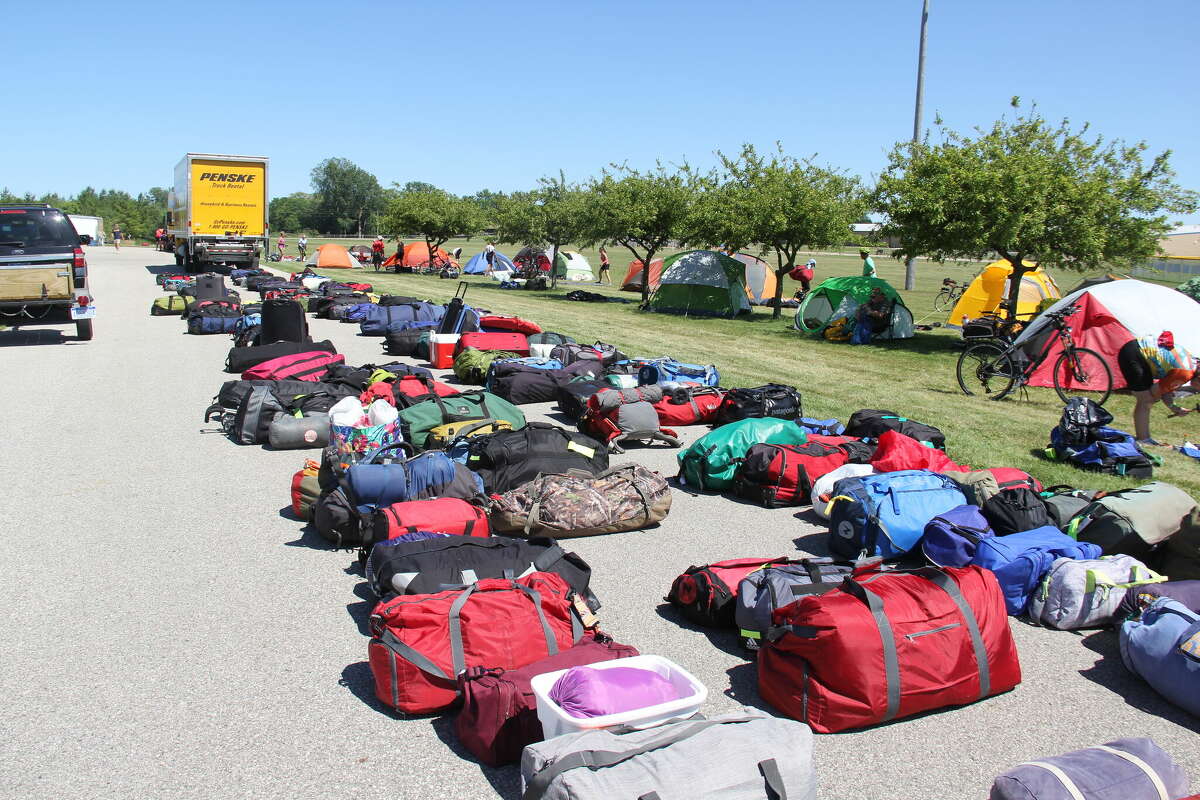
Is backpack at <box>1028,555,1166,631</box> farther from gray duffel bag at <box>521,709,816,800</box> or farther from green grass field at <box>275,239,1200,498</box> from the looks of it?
green grass field at <box>275,239,1200,498</box>

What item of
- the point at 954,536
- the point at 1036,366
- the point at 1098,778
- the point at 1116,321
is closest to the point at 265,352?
the point at 954,536

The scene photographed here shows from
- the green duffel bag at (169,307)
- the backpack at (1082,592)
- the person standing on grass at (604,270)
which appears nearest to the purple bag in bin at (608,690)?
the backpack at (1082,592)

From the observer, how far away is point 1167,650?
4184 millimetres

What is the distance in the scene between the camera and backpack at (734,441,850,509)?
6.93 metres

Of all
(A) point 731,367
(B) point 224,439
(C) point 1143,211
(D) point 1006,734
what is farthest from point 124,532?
(C) point 1143,211

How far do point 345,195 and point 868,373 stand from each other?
123 meters

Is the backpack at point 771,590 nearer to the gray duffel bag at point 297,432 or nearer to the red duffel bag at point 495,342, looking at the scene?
the gray duffel bag at point 297,432

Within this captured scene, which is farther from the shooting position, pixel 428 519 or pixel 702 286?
pixel 702 286

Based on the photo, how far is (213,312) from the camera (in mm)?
16312

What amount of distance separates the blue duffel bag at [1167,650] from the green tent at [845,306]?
48.4ft

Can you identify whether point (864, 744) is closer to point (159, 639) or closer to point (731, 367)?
point (159, 639)

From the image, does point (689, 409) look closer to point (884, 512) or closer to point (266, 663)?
point (884, 512)

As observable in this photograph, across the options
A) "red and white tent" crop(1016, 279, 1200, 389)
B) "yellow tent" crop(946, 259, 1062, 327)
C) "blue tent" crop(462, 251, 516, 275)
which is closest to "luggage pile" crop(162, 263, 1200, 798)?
"red and white tent" crop(1016, 279, 1200, 389)

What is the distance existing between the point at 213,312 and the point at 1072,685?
15473 mm
